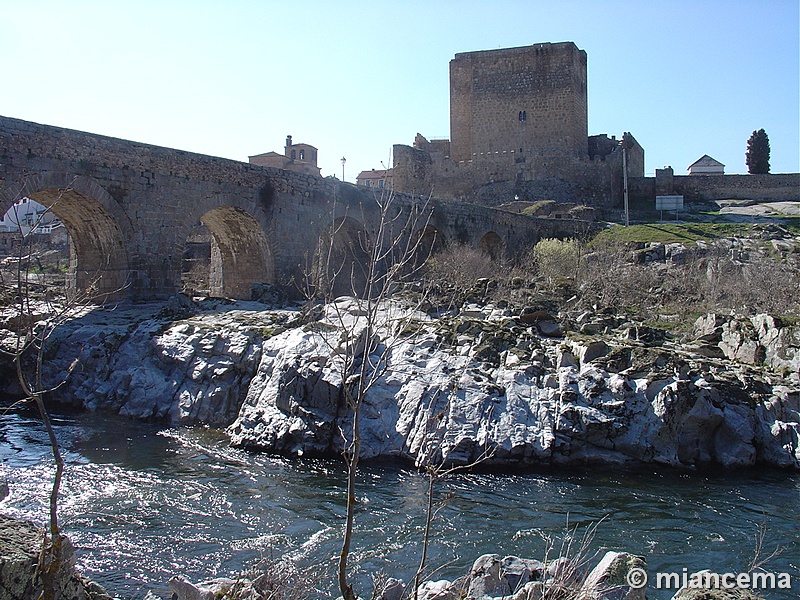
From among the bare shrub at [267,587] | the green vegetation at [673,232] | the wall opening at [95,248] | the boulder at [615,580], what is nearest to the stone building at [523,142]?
the green vegetation at [673,232]

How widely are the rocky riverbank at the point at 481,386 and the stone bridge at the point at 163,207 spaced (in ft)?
5.35

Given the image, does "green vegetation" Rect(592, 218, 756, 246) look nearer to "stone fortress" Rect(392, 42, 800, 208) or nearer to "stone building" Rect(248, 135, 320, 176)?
"stone fortress" Rect(392, 42, 800, 208)

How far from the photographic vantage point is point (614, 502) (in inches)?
382

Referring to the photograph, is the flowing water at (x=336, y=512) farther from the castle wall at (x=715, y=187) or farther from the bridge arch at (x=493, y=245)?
the castle wall at (x=715, y=187)

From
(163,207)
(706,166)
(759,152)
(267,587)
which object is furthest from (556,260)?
(706,166)

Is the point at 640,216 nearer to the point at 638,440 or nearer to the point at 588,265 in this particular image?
the point at 588,265

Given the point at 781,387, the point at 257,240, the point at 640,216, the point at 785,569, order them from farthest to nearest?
the point at 640,216 < the point at 257,240 < the point at 781,387 < the point at 785,569

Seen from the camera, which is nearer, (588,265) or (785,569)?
(785,569)

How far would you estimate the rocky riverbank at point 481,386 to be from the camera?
448 inches

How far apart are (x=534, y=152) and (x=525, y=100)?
138 inches

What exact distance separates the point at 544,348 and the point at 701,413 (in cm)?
291

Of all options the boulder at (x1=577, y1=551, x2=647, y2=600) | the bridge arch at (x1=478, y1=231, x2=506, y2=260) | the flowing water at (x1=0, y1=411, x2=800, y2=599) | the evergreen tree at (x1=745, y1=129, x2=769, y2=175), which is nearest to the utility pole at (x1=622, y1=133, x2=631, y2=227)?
the bridge arch at (x1=478, y1=231, x2=506, y2=260)

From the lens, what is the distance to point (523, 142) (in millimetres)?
45094

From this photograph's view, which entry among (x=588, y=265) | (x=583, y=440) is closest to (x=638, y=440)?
(x=583, y=440)
